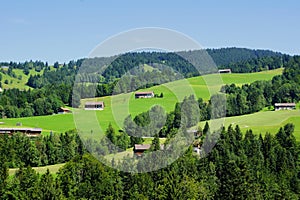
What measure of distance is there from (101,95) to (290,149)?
6357cm

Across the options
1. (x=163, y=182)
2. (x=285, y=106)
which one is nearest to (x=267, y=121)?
(x=285, y=106)

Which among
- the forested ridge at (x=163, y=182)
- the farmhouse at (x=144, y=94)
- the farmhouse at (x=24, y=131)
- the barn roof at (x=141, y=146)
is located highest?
the farmhouse at (x=144, y=94)

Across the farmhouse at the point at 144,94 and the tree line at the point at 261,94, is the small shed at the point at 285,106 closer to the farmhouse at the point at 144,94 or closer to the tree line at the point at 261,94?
the tree line at the point at 261,94

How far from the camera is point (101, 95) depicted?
403ft

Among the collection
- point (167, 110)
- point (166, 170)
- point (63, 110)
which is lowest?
point (166, 170)

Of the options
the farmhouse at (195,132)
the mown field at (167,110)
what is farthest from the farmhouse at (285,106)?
→ the farmhouse at (195,132)

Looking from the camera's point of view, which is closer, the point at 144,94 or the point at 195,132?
the point at 195,132

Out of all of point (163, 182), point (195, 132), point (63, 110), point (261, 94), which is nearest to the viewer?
point (163, 182)

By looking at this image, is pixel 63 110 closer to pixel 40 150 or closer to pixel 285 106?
pixel 40 150

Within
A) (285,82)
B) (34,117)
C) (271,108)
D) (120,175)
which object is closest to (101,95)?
(34,117)

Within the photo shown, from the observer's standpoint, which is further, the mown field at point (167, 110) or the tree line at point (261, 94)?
the tree line at point (261, 94)

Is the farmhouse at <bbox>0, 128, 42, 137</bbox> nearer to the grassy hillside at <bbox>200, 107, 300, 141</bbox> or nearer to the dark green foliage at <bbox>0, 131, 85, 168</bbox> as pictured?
the dark green foliage at <bbox>0, 131, 85, 168</bbox>

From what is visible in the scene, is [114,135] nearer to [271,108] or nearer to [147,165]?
[147,165]

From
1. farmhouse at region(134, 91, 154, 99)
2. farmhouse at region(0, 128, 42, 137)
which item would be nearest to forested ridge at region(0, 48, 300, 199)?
farmhouse at region(0, 128, 42, 137)
